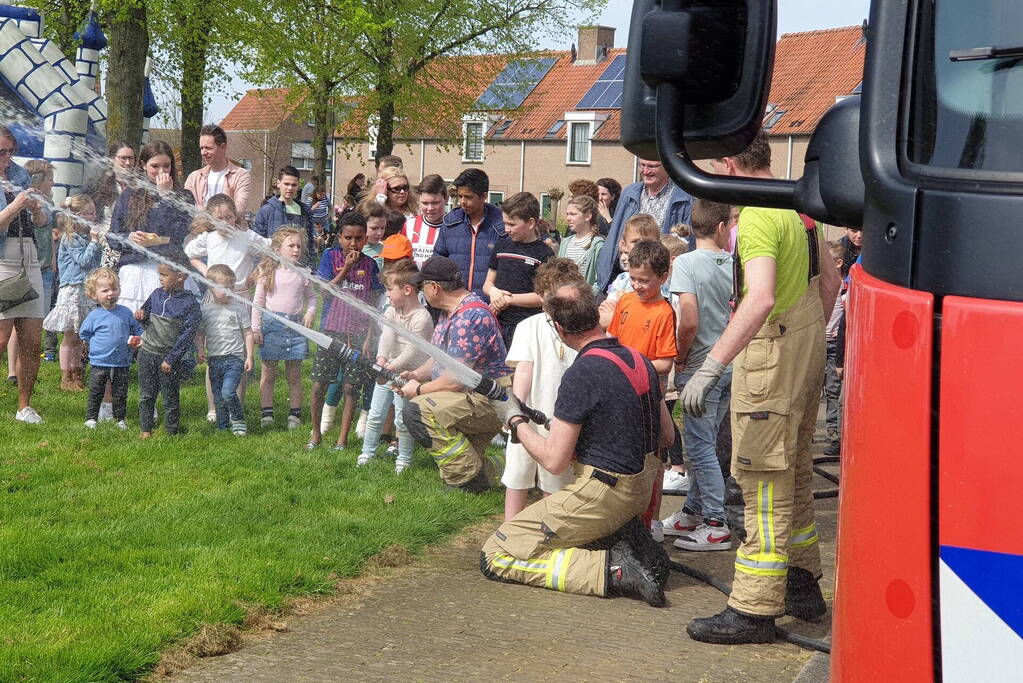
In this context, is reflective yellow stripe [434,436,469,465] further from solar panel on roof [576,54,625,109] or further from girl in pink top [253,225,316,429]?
solar panel on roof [576,54,625,109]

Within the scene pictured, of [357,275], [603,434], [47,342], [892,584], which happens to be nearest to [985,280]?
[892,584]

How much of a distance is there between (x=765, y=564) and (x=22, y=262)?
20.3ft

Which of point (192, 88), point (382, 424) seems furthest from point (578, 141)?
point (382, 424)

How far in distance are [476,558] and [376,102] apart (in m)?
29.4

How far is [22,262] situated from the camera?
8.86 meters

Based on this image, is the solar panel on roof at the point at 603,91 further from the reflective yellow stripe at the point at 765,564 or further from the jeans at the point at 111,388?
the reflective yellow stripe at the point at 765,564

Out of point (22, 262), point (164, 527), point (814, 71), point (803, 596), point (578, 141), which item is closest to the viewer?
point (814, 71)

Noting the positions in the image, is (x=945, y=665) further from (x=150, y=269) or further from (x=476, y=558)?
(x=150, y=269)

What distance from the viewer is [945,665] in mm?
Result: 1858

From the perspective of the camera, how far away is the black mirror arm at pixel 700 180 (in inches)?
90.8

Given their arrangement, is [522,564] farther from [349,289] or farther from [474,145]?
[474,145]

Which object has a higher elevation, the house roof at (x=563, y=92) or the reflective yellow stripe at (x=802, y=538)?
the house roof at (x=563, y=92)

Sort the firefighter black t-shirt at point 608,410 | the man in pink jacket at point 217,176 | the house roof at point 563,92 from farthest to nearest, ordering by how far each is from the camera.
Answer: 1. the man in pink jacket at point 217,176
2. the firefighter black t-shirt at point 608,410
3. the house roof at point 563,92

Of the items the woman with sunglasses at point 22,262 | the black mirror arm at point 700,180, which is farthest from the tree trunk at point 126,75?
the black mirror arm at point 700,180
